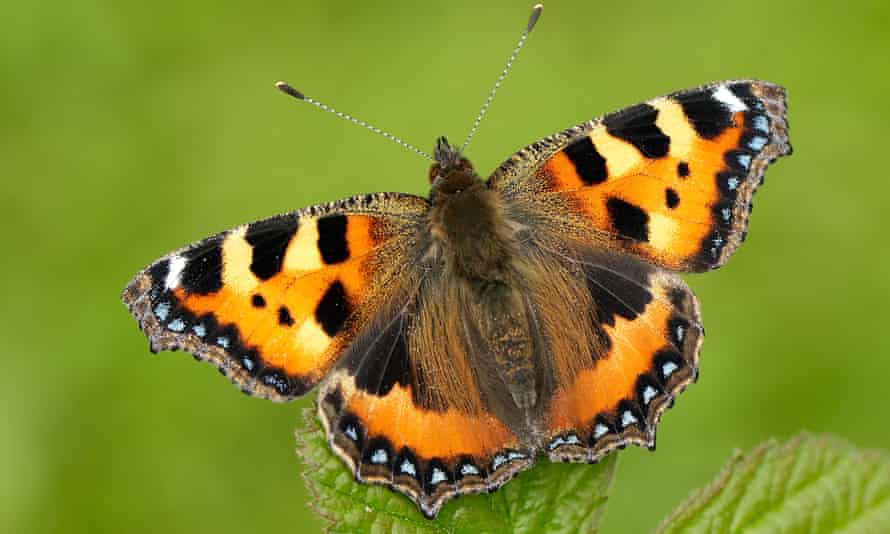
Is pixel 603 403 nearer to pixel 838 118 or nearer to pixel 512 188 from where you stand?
pixel 512 188

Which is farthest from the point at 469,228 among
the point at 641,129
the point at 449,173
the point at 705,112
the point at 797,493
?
the point at 797,493

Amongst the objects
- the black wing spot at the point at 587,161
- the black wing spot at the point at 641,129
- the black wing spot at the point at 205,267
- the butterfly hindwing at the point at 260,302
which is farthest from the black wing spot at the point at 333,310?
the black wing spot at the point at 641,129

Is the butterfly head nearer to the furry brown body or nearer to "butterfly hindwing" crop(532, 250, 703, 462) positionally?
the furry brown body

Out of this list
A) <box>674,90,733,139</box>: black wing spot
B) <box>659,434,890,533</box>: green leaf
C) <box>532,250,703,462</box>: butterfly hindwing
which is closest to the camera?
<box>659,434,890,533</box>: green leaf

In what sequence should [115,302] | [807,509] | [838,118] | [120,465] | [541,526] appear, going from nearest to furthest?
1. [807,509]
2. [541,526]
3. [120,465]
4. [115,302]
5. [838,118]

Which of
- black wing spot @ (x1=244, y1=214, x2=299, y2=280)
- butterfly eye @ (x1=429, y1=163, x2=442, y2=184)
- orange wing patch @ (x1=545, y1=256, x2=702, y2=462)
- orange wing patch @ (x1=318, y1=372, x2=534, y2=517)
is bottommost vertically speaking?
orange wing patch @ (x1=318, y1=372, x2=534, y2=517)

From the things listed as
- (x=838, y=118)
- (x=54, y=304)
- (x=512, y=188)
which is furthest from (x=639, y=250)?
(x=54, y=304)

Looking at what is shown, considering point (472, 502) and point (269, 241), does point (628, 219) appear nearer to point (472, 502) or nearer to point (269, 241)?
point (472, 502)

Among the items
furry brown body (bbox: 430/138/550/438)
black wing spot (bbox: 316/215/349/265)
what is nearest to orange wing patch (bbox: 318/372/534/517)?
furry brown body (bbox: 430/138/550/438)
